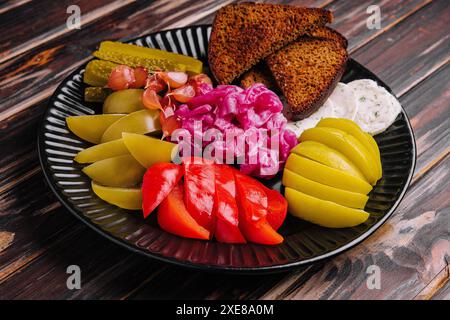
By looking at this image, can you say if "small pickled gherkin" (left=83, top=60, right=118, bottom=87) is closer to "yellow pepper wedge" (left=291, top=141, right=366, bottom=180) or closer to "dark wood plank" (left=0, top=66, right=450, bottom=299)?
"dark wood plank" (left=0, top=66, right=450, bottom=299)

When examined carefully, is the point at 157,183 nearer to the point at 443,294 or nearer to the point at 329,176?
the point at 329,176

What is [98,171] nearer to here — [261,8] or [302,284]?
[302,284]

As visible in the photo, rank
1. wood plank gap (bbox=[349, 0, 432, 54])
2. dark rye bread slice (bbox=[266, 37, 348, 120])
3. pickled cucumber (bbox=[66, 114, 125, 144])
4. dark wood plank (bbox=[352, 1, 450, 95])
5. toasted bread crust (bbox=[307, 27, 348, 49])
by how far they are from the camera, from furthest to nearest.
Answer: wood plank gap (bbox=[349, 0, 432, 54]) < dark wood plank (bbox=[352, 1, 450, 95]) < toasted bread crust (bbox=[307, 27, 348, 49]) < dark rye bread slice (bbox=[266, 37, 348, 120]) < pickled cucumber (bbox=[66, 114, 125, 144])

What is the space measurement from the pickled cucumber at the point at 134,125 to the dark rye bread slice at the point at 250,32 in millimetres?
448

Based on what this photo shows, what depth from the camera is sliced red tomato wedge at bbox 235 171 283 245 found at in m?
2.11

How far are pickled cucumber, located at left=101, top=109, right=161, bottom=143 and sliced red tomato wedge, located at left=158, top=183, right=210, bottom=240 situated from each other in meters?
0.40

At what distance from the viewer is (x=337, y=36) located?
299 cm

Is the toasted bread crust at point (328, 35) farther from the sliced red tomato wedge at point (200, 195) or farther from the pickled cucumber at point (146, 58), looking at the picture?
the sliced red tomato wedge at point (200, 195)

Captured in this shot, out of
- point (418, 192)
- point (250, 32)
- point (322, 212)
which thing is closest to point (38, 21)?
point (250, 32)

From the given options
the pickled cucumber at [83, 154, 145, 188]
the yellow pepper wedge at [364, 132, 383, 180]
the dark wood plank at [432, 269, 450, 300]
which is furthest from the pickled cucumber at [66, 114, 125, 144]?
the dark wood plank at [432, 269, 450, 300]

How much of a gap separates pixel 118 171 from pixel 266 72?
3.10ft

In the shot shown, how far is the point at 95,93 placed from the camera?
2699mm

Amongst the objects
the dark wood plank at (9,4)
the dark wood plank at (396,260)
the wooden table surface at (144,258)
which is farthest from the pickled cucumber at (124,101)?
the dark wood plank at (9,4)

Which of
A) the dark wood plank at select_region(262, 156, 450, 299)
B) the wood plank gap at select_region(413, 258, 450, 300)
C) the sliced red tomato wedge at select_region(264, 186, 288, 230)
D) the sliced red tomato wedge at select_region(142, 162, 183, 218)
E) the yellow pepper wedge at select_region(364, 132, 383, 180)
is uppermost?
the sliced red tomato wedge at select_region(142, 162, 183, 218)
